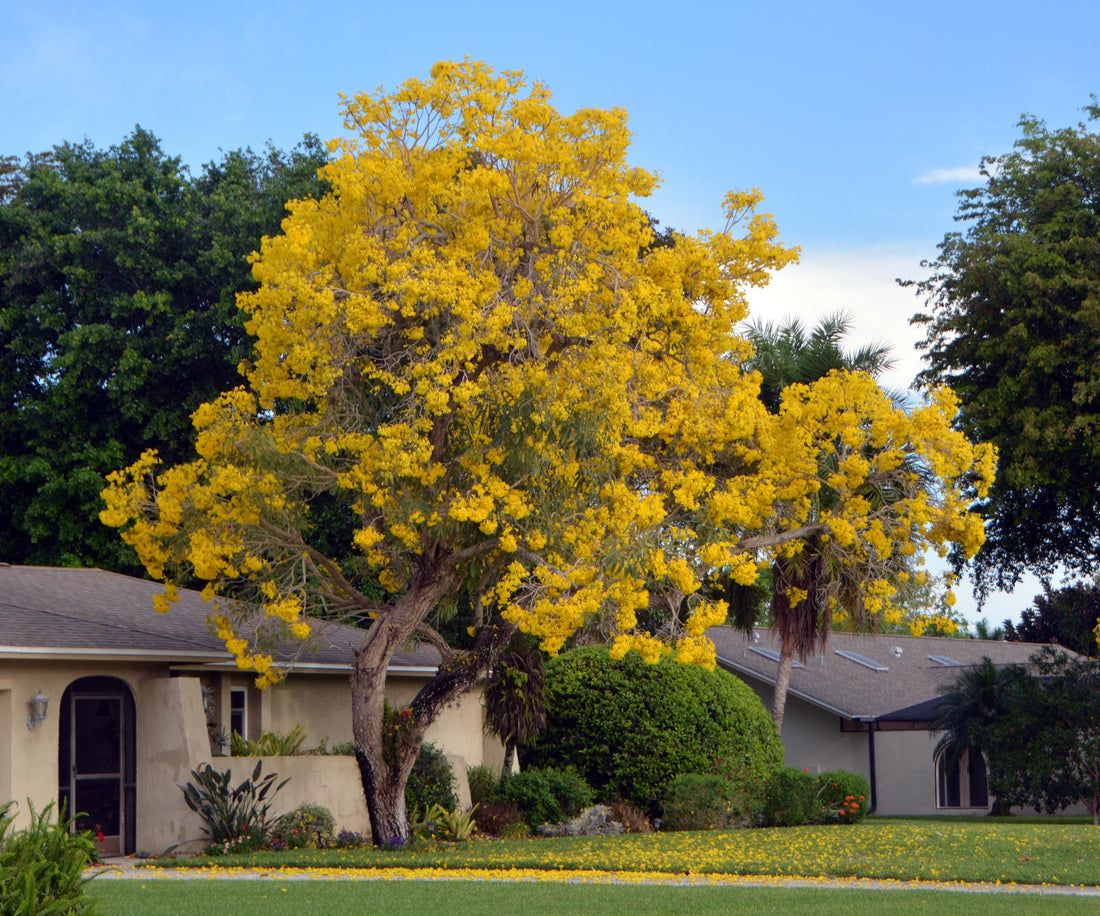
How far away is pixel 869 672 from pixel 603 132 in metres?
23.5

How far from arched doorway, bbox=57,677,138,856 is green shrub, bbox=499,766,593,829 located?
246 inches

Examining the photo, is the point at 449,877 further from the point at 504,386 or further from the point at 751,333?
the point at 751,333

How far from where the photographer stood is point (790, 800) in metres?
21.8

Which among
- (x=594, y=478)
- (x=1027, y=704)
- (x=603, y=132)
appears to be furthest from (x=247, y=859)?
(x=1027, y=704)

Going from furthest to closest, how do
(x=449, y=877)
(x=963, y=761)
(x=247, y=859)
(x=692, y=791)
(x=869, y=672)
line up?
(x=869, y=672)
(x=963, y=761)
(x=692, y=791)
(x=247, y=859)
(x=449, y=877)

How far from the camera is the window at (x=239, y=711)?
2098 centimetres

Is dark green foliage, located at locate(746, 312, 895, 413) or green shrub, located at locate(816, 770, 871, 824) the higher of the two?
dark green foliage, located at locate(746, 312, 895, 413)

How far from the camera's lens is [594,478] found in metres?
17.7

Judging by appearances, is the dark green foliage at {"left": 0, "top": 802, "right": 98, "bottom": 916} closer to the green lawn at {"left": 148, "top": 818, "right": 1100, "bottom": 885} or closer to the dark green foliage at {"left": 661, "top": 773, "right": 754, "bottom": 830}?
the green lawn at {"left": 148, "top": 818, "right": 1100, "bottom": 885}

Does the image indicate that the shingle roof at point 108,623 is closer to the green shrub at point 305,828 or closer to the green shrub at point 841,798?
the green shrub at point 305,828

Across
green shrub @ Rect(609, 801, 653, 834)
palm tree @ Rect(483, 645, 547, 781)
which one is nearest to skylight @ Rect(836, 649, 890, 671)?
green shrub @ Rect(609, 801, 653, 834)

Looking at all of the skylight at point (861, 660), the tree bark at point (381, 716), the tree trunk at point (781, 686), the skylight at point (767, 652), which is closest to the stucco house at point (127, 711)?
the tree bark at point (381, 716)

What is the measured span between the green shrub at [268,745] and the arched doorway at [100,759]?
5.25ft

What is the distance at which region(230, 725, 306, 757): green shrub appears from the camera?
19547 mm
